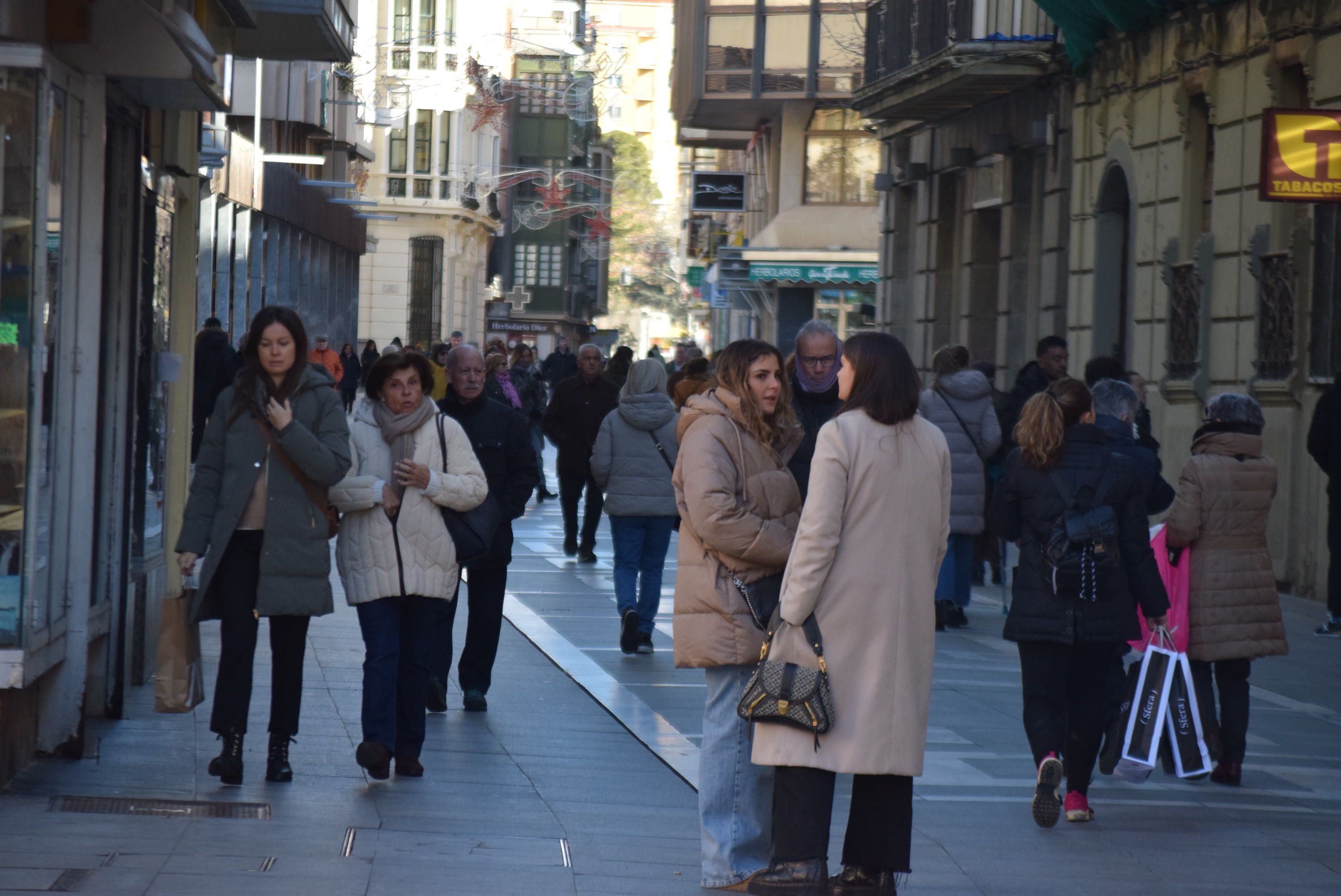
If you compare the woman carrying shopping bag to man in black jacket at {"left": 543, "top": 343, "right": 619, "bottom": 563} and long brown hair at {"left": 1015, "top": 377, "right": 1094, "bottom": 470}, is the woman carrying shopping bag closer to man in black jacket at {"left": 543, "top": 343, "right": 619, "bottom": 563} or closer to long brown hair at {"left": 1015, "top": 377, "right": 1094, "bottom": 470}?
long brown hair at {"left": 1015, "top": 377, "right": 1094, "bottom": 470}

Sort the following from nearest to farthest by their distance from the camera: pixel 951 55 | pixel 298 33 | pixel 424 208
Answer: pixel 298 33, pixel 951 55, pixel 424 208

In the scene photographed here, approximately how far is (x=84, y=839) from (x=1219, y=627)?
469 centimetres

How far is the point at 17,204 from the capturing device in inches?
289

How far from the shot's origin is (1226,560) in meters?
8.58

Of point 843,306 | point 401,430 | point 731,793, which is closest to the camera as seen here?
point 731,793

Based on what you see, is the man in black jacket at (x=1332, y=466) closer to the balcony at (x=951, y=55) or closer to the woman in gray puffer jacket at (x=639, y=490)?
the woman in gray puffer jacket at (x=639, y=490)

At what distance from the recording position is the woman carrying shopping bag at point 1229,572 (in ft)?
28.1

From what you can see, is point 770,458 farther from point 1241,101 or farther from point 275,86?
point 275,86

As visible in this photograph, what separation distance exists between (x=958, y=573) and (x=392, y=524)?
21.3ft

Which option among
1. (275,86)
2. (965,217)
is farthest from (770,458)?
(275,86)

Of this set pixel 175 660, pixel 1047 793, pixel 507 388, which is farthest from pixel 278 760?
pixel 507 388

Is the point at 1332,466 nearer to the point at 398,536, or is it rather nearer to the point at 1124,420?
the point at 1124,420

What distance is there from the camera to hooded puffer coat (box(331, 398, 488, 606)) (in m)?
7.83

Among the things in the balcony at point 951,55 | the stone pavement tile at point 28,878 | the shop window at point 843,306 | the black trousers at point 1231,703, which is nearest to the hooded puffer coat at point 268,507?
the stone pavement tile at point 28,878
